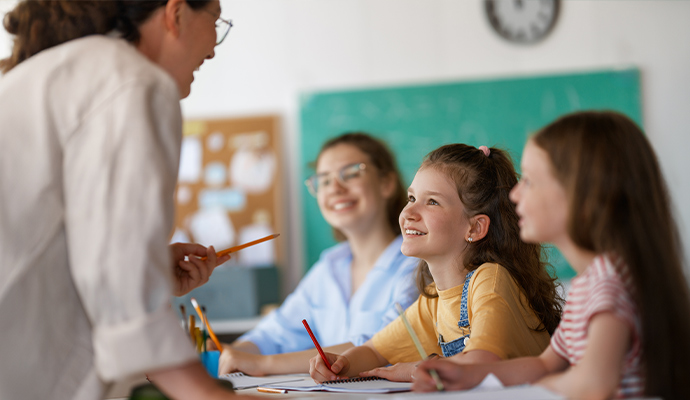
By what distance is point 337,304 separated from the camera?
6.85ft

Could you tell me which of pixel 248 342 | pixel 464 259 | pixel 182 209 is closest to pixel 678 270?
pixel 464 259

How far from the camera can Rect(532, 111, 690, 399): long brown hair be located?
744 mm

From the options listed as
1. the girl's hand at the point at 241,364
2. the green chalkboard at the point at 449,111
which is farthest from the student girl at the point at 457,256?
the green chalkboard at the point at 449,111

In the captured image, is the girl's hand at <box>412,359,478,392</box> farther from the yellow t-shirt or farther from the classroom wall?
the classroom wall

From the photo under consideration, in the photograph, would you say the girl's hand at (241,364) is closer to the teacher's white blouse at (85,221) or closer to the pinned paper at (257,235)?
the teacher's white blouse at (85,221)

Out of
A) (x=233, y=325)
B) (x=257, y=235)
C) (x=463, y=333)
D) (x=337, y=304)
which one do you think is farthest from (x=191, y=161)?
(x=463, y=333)

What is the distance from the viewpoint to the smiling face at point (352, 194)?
219 centimetres

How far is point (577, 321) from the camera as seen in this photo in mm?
807

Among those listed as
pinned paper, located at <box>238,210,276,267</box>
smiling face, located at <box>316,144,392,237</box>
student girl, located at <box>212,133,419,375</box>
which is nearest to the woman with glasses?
student girl, located at <box>212,133,419,375</box>

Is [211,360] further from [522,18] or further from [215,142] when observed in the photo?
[522,18]

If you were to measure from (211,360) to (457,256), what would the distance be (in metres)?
0.64

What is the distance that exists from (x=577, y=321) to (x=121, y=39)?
787 millimetres

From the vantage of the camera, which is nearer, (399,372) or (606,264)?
(606,264)

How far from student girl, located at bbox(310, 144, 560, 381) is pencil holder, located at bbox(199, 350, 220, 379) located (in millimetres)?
276
